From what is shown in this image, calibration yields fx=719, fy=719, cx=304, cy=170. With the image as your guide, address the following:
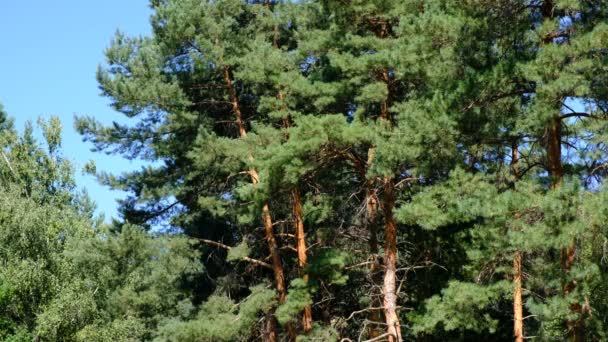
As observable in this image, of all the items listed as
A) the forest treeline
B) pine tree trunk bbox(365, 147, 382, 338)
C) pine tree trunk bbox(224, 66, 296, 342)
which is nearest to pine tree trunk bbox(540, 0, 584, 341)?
the forest treeline

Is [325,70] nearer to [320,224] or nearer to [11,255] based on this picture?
[320,224]

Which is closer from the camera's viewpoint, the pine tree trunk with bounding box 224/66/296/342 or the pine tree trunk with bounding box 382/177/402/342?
the pine tree trunk with bounding box 382/177/402/342

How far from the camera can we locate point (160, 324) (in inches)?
743

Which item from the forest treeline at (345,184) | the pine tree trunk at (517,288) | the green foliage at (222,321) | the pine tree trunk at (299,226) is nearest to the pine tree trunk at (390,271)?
the forest treeline at (345,184)

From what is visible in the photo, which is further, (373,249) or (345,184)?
(345,184)

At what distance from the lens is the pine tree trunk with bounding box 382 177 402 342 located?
559 inches

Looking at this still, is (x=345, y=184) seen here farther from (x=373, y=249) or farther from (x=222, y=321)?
(x=222, y=321)

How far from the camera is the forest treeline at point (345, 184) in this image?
37.1 feet

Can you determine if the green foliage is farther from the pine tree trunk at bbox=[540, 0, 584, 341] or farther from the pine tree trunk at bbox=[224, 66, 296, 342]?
the pine tree trunk at bbox=[540, 0, 584, 341]

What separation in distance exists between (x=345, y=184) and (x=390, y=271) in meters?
3.82

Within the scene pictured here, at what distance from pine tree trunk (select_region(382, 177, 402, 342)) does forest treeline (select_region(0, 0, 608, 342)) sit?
0.15 feet

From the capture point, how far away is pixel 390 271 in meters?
14.6

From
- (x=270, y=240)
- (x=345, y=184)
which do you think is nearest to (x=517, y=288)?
(x=345, y=184)

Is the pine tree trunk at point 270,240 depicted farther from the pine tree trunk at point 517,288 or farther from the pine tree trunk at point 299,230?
the pine tree trunk at point 517,288
